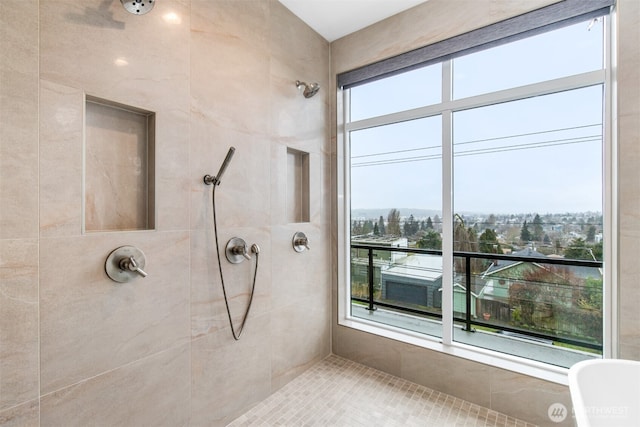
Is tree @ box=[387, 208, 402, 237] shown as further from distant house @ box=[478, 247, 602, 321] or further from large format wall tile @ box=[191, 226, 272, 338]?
large format wall tile @ box=[191, 226, 272, 338]

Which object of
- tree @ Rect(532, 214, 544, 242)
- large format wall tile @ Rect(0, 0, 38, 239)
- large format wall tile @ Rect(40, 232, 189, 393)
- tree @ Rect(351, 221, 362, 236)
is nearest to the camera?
large format wall tile @ Rect(0, 0, 38, 239)

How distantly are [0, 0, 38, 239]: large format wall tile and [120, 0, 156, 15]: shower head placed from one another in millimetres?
284

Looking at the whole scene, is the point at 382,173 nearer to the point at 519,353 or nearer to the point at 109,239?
the point at 519,353

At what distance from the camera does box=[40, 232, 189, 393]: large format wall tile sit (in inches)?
42.3

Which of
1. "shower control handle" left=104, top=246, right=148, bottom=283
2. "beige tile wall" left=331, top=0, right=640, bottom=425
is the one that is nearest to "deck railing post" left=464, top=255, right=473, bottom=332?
Result: "beige tile wall" left=331, top=0, right=640, bottom=425

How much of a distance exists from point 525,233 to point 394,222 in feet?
2.83

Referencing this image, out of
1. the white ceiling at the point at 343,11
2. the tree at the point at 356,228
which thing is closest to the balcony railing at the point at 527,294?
the tree at the point at 356,228

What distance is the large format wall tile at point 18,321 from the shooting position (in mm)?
977

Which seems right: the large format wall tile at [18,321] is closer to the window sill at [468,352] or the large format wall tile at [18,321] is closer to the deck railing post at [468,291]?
the window sill at [468,352]

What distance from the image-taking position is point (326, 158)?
8.12ft

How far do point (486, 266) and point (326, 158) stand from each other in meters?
1.43

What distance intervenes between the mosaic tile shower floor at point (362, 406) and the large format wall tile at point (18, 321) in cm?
103

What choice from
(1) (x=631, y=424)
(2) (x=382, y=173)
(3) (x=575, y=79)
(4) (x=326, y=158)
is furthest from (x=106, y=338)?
(3) (x=575, y=79)

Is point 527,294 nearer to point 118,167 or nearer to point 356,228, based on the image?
point 356,228
